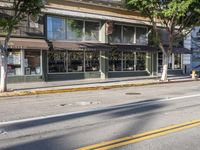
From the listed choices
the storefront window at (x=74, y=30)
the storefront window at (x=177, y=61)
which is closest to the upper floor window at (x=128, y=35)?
the storefront window at (x=74, y=30)

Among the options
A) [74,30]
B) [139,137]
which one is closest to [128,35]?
[74,30]

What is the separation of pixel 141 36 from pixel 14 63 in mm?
13161

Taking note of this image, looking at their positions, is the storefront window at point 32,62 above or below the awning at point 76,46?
below

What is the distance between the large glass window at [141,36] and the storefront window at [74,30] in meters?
6.47

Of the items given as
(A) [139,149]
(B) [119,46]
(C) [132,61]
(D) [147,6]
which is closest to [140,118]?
(A) [139,149]

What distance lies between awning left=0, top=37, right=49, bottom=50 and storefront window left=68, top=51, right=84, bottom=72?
3.49 metres

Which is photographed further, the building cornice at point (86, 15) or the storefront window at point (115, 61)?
the storefront window at point (115, 61)

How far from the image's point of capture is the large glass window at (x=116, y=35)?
95.4 feet

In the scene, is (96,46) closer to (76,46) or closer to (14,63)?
(76,46)

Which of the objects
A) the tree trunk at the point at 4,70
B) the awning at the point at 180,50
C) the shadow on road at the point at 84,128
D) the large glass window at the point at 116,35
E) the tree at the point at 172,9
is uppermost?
the tree at the point at 172,9

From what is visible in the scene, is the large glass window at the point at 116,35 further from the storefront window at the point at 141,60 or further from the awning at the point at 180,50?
the awning at the point at 180,50

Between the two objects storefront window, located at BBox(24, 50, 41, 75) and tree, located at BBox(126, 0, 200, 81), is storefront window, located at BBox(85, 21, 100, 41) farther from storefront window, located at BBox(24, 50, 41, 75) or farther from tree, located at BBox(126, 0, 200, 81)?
storefront window, located at BBox(24, 50, 41, 75)

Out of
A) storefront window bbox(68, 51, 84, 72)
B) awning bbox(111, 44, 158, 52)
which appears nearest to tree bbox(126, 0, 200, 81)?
awning bbox(111, 44, 158, 52)

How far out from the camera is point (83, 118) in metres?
9.62
